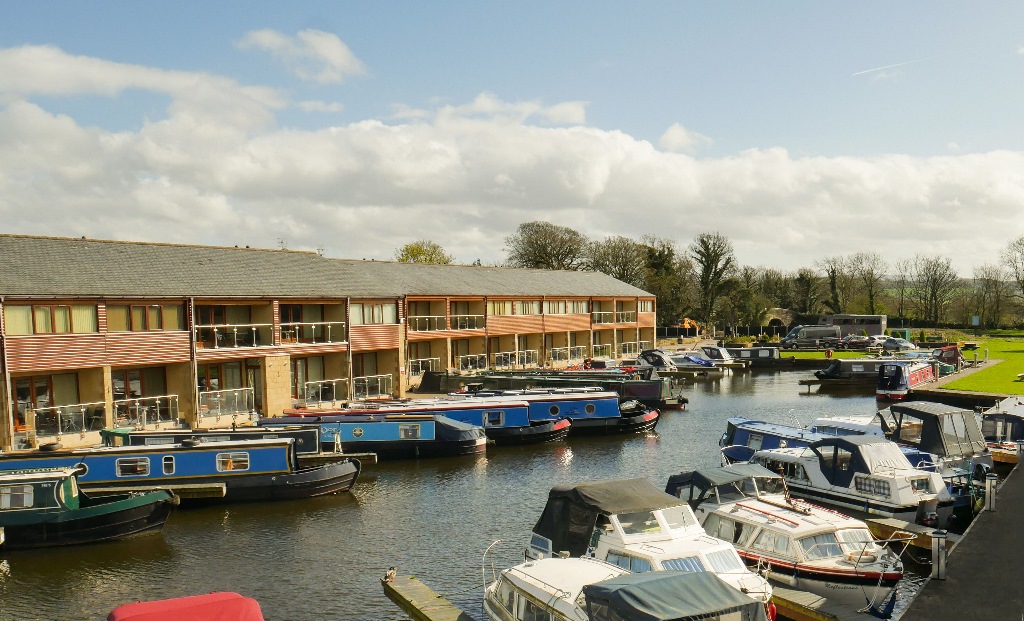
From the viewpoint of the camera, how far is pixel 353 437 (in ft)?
118

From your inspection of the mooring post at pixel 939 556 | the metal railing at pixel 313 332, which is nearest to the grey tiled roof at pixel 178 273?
the metal railing at pixel 313 332

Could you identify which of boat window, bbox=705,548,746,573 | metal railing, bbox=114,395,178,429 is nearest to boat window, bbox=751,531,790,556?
boat window, bbox=705,548,746,573

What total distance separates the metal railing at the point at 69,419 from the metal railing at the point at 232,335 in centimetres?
619

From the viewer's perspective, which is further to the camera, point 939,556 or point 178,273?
point 178,273

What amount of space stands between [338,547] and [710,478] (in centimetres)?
1083

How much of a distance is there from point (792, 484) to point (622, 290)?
57.8m

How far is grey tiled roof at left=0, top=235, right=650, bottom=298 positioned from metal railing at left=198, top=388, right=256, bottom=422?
495 centimetres

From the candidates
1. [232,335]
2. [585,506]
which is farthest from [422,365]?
[585,506]

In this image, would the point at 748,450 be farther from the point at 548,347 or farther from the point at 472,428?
the point at 548,347

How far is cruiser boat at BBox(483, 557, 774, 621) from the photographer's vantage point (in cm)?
1293

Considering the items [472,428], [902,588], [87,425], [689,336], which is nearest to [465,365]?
[472,428]

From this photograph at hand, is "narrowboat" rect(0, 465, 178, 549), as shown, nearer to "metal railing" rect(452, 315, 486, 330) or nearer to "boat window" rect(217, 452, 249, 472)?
"boat window" rect(217, 452, 249, 472)

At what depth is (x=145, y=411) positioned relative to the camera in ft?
124

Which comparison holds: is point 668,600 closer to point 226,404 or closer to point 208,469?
point 208,469
